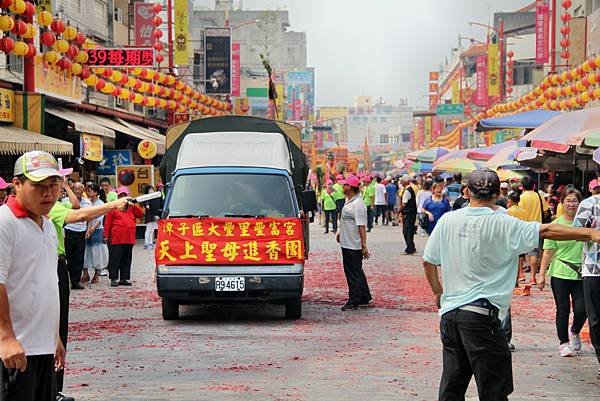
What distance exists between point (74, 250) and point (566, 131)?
8303 mm

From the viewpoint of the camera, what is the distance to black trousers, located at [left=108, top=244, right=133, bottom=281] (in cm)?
1706

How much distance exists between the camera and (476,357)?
6.12 metres

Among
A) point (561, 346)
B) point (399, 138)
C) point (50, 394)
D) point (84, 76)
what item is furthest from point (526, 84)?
point (399, 138)

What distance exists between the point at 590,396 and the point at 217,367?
3.49 meters

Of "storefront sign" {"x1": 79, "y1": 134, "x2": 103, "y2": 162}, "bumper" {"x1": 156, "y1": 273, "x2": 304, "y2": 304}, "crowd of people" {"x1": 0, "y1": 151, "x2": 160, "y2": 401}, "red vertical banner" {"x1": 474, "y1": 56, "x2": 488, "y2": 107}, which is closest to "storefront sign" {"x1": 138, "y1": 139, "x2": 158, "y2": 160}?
"storefront sign" {"x1": 79, "y1": 134, "x2": 103, "y2": 162}

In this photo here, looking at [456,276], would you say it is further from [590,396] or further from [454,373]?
[590,396]

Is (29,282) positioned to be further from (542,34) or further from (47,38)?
(542,34)

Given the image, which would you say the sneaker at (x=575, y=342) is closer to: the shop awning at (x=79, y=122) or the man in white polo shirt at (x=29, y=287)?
the man in white polo shirt at (x=29, y=287)

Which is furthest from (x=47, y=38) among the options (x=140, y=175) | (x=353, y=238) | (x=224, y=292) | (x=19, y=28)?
(x=224, y=292)

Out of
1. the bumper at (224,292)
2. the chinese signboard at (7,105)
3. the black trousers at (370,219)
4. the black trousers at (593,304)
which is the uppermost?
the chinese signboard at (7,105)

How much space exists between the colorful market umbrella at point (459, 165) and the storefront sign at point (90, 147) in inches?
438

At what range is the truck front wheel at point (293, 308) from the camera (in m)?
13.0

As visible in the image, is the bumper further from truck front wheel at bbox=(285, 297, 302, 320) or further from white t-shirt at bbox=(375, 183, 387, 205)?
white t-shirt at bbox=(375, 183, 387, 205)

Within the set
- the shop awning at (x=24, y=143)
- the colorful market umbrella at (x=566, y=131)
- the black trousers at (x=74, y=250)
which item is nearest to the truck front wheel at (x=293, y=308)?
the black trousers at (x=74, y=250)
